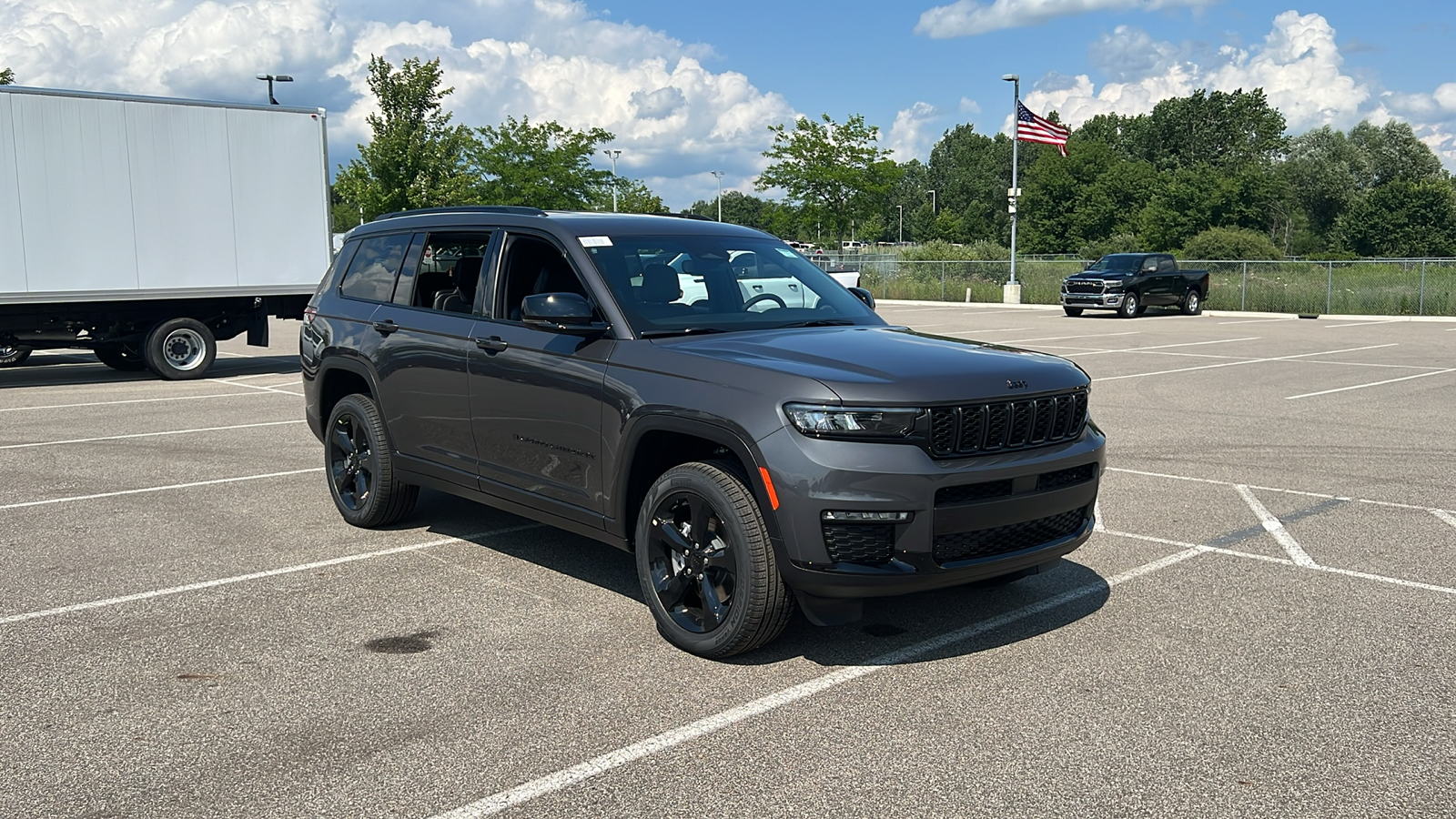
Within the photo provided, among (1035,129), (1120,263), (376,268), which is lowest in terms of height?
(376,268)

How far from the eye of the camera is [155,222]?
16.4 m

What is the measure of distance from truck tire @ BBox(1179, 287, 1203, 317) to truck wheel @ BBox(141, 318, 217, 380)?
28289 millimetres

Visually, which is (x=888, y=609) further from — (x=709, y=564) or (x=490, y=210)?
(x=490, y=210)

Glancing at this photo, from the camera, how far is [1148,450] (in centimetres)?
1037

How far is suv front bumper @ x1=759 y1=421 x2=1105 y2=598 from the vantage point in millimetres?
4555

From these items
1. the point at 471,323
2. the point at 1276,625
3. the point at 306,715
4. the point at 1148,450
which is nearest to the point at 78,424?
the point at 471,323

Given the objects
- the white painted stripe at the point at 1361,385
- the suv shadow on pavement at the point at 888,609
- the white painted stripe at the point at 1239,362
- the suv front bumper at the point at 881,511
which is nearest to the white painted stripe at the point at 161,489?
the suv shadow on pavement at the point at 888,609

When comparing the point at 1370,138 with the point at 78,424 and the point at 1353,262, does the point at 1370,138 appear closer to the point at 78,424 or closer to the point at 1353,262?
the point at 1353,262

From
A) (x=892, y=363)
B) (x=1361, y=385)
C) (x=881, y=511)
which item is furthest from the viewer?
(x=1361, y=385)

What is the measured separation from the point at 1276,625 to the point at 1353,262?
36.6 metres

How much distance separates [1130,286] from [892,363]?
3129 centimetres

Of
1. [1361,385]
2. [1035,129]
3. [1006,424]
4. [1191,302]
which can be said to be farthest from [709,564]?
[1035,129]

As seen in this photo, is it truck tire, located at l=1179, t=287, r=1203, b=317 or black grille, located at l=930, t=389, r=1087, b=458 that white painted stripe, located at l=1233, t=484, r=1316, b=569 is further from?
truck tire, located at l=1179, t=287, r=1203, b=317

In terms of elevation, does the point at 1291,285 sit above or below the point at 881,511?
above
